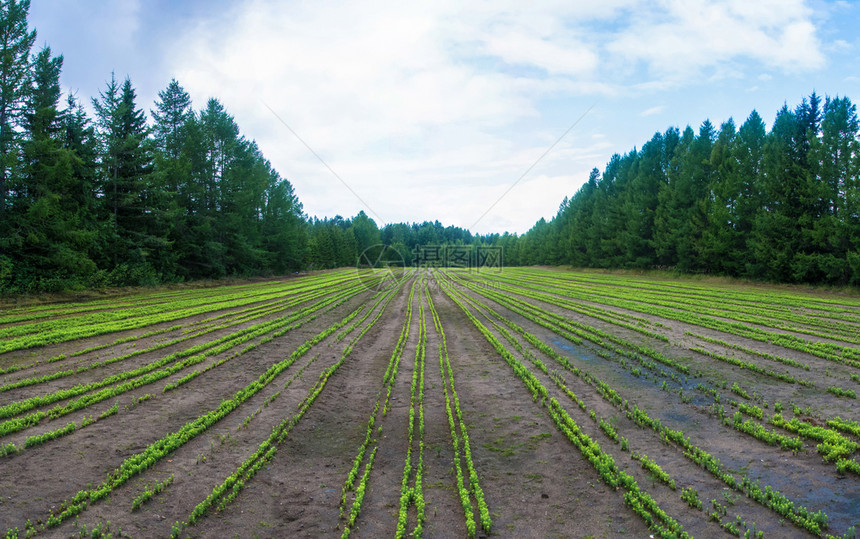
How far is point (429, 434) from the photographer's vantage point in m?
7.19

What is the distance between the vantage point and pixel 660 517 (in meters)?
4.73

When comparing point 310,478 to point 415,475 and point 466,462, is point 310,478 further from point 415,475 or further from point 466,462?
point 466,462

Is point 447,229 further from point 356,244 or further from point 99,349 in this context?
point 99,349

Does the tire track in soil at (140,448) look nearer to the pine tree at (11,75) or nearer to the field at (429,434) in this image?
the field at (429,434)

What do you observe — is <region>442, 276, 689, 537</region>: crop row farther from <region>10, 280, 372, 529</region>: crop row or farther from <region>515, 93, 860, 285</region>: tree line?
<region>515, 93, 860, 285</region>: tree line

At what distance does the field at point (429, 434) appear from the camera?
4816mm

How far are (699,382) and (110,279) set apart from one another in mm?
32079

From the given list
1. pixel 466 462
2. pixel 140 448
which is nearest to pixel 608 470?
pixel 466 462

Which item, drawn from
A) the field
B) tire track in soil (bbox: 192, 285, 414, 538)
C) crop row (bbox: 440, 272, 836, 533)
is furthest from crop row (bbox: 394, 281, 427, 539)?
crop row (bbox: 440, 272, 836, 533)

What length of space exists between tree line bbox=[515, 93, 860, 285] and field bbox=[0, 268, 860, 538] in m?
17.0

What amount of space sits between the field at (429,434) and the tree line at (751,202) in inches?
669

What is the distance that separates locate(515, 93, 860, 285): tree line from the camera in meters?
26.4

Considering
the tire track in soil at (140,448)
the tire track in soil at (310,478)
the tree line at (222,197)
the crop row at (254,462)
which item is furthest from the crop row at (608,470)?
the tree line at (222,197)

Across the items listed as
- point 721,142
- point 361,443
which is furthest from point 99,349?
point 721,142
